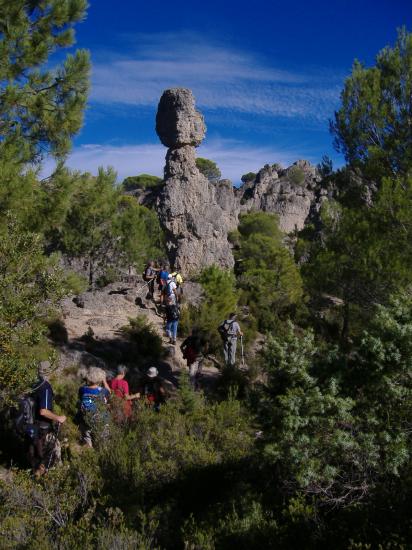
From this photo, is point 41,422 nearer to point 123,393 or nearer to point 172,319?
point 123,393

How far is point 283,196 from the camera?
61312mm

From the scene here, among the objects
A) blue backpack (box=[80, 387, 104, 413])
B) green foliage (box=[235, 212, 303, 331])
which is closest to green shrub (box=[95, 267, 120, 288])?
green foliage (box=[235, 212, 303, 331])

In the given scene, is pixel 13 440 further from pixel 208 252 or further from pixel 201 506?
pixel 208 252

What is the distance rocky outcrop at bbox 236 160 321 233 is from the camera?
199ft

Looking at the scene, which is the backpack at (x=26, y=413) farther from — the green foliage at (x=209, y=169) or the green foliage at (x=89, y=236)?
the green foliage at (x=209, y=169)

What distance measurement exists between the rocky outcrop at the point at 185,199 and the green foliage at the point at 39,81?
64.0ft

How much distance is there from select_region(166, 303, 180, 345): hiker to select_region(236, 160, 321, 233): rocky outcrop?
45966 millimetres

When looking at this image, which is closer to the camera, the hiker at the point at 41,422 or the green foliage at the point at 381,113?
the hiker at the point at 41,422

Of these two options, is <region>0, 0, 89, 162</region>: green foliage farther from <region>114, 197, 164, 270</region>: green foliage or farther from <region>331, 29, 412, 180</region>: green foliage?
<region>114, 197, 164, 270</region>: green foliage

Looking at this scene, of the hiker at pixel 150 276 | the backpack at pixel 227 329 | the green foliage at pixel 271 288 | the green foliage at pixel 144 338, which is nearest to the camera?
the backpack at pixel 227 329

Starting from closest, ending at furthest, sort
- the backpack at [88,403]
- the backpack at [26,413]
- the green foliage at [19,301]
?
the green foliage at [19,301], the backpack at [26,413], the backpack at [88,403]

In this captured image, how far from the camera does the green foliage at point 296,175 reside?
2630 inches

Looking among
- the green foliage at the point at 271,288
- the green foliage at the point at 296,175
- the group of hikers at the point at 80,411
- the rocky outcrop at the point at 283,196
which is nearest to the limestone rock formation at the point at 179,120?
the green foliage at the point at 271,288

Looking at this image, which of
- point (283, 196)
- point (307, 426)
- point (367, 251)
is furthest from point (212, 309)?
point (283, 196)
